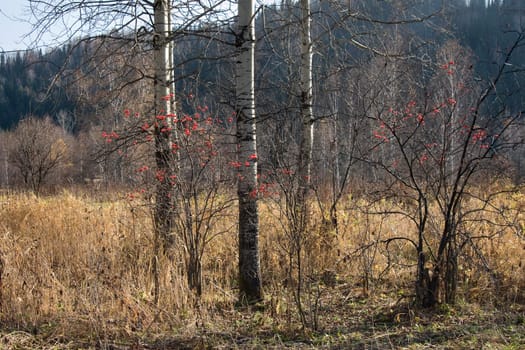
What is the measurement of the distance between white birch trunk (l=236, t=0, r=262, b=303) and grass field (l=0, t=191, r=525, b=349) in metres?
0.25

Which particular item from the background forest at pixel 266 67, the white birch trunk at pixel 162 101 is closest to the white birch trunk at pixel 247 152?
the background forest at pixel 266 67

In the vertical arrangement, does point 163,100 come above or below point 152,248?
above

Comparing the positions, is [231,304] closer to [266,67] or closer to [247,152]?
[247,152]

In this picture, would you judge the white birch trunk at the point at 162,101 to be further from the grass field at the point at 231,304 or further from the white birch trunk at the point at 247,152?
the white birch trunk at the point at 247,152

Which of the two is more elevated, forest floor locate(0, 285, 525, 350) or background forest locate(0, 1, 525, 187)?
background forest locate(0, 1, 525, 187)

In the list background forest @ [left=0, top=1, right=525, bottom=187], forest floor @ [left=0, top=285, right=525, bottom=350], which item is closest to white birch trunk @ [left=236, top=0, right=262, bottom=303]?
background forest @ [left=0, top=1, right=525, bottom=187]

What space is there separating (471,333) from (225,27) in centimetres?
343

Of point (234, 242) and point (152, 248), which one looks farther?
point (234, 242)

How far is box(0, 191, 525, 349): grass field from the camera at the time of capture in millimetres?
3436

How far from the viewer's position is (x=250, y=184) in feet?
14.4

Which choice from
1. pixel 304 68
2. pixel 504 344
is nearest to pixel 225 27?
pixel 304 68

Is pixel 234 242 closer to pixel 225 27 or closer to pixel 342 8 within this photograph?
pixel 225 27

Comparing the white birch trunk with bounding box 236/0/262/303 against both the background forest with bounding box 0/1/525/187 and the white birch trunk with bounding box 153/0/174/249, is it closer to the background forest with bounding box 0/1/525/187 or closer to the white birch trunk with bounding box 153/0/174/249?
the background forest with bounding box 0/1/525/187

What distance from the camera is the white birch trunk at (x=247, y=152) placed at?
4.32 m
